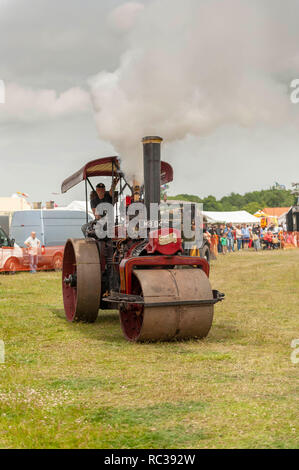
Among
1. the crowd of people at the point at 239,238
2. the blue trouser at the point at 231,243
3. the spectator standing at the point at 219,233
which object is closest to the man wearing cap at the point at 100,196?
the crowd of people at the point at 239,238

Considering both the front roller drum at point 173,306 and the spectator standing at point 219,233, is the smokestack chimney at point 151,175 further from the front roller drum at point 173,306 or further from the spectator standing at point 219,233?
the spectator standing at point 219,233

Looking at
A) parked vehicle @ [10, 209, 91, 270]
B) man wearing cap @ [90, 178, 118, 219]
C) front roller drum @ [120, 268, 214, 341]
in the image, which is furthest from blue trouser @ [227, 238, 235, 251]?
front roller drum @ [120, 268, 214, 341]

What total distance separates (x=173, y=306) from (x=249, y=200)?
121267 millimetres

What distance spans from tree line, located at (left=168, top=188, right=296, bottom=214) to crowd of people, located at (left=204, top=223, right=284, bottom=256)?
227 ft

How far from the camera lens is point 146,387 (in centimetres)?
424

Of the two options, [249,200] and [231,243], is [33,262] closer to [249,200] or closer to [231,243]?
[231,243]

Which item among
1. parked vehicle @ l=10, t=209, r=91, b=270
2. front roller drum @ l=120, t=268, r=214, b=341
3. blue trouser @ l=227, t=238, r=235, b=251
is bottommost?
front roller drum @ l=120, t=268, r=214, b=341

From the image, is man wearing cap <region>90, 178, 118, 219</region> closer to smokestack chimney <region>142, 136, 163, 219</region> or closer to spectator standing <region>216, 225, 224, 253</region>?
smokestack chimney <region>142, 136, 163, 219</region>

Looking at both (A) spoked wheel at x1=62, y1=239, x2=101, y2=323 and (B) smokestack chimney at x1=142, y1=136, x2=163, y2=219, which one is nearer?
(B) smokestack chimney at x1=142, y1=136, x2=163, y2=219

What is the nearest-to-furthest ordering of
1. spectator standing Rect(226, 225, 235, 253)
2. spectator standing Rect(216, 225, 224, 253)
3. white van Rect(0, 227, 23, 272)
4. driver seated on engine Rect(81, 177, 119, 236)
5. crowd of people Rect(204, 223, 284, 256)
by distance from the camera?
1. driver seated on engine Rect(81, 177, 119, 236)
2. white van Rect(0, 227, 23, 272)
3. crowd of people Rect(204, 223, 284, 256)
4. spectator standing Rect(216, 225, 224, 253)
5. spectator standing Rect(226, 225, 235, 253)

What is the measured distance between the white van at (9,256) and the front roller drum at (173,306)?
11178 millimetres

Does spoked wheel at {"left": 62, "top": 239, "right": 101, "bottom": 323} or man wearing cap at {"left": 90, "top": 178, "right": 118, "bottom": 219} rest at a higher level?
man wearing cap at {"left": 90, "top": 178, "right": 118, "bottom": 219}

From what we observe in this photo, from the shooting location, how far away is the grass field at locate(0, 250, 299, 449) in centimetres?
326
